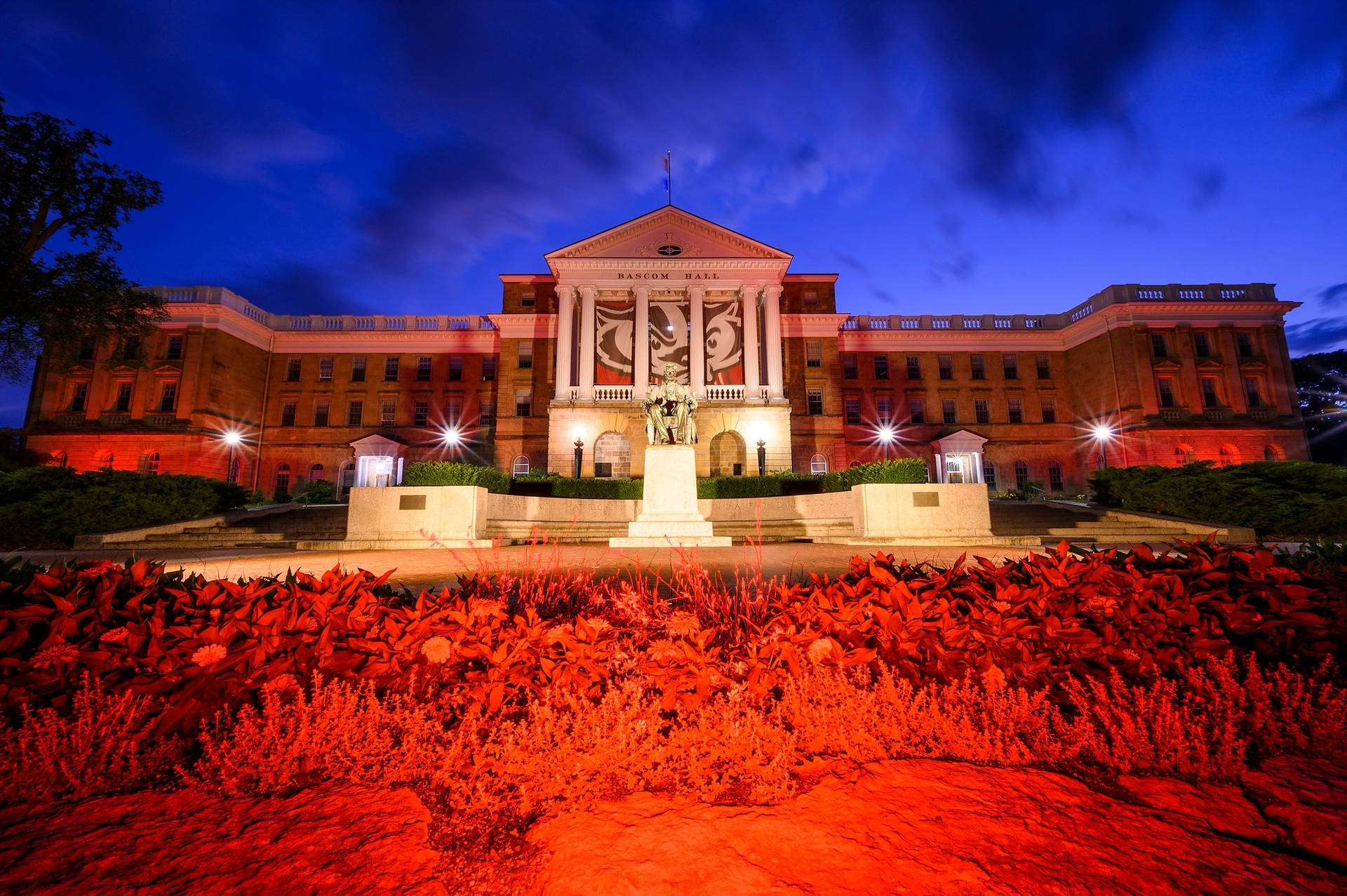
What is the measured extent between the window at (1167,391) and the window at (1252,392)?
17.0ft

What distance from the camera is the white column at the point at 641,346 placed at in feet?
107

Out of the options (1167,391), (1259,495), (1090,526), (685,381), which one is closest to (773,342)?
(685,381)

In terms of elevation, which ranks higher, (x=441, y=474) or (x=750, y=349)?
(x=750, y=349)

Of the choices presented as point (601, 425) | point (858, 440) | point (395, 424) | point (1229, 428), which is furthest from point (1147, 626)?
point (1229, 428)

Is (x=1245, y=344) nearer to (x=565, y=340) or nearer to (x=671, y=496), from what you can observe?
(x=565, y=340)

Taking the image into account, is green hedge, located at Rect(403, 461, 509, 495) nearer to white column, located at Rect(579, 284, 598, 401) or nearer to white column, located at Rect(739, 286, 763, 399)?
white column, located at Rect(579, 284, 598, 401)

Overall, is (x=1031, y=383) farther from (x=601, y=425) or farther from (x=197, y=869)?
(x=197, y=869)

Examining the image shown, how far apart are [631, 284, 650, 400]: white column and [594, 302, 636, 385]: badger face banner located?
38 centimetres

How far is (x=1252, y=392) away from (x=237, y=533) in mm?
55078

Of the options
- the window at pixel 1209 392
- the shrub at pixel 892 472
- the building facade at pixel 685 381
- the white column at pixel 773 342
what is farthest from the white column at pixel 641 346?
the window at pixel 1209 392

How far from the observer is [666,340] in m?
33.9

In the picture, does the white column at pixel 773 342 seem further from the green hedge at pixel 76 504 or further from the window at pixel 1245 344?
the window at pixel 1245 344

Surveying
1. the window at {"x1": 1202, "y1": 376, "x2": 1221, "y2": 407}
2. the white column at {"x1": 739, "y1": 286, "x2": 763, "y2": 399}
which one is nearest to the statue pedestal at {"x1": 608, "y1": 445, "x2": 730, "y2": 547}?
the white column at {"x1": 739, "y1": 286, "x2": 763, "y2": 399}

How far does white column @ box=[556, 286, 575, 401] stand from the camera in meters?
32.4
